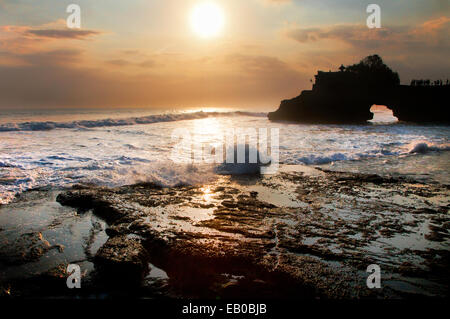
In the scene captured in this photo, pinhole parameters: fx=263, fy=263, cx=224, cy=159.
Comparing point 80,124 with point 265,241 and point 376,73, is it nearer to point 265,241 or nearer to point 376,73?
point 265,241

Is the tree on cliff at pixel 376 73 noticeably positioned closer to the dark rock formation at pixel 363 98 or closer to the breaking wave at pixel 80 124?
the dark rock formation at pixel 363 98

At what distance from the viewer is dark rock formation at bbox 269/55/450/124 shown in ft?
127

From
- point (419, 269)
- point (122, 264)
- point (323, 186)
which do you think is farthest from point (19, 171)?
point (419, 269)

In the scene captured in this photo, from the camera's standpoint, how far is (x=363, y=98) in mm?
41375

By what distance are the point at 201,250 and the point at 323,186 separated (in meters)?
4.41

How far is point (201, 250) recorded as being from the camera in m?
3.71

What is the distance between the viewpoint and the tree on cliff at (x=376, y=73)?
4184cm

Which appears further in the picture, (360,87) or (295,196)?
(360,87)

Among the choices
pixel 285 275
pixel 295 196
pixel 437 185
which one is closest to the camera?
pixel 285 275

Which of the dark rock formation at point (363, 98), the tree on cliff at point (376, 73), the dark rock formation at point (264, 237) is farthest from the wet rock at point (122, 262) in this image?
the tree on cliff at point (376, 73)

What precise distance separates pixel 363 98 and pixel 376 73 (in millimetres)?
5109

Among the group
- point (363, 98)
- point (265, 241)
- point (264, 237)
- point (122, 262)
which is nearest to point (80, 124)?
point (122, 262)

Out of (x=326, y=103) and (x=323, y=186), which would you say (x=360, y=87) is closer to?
(x=326, y=103)
